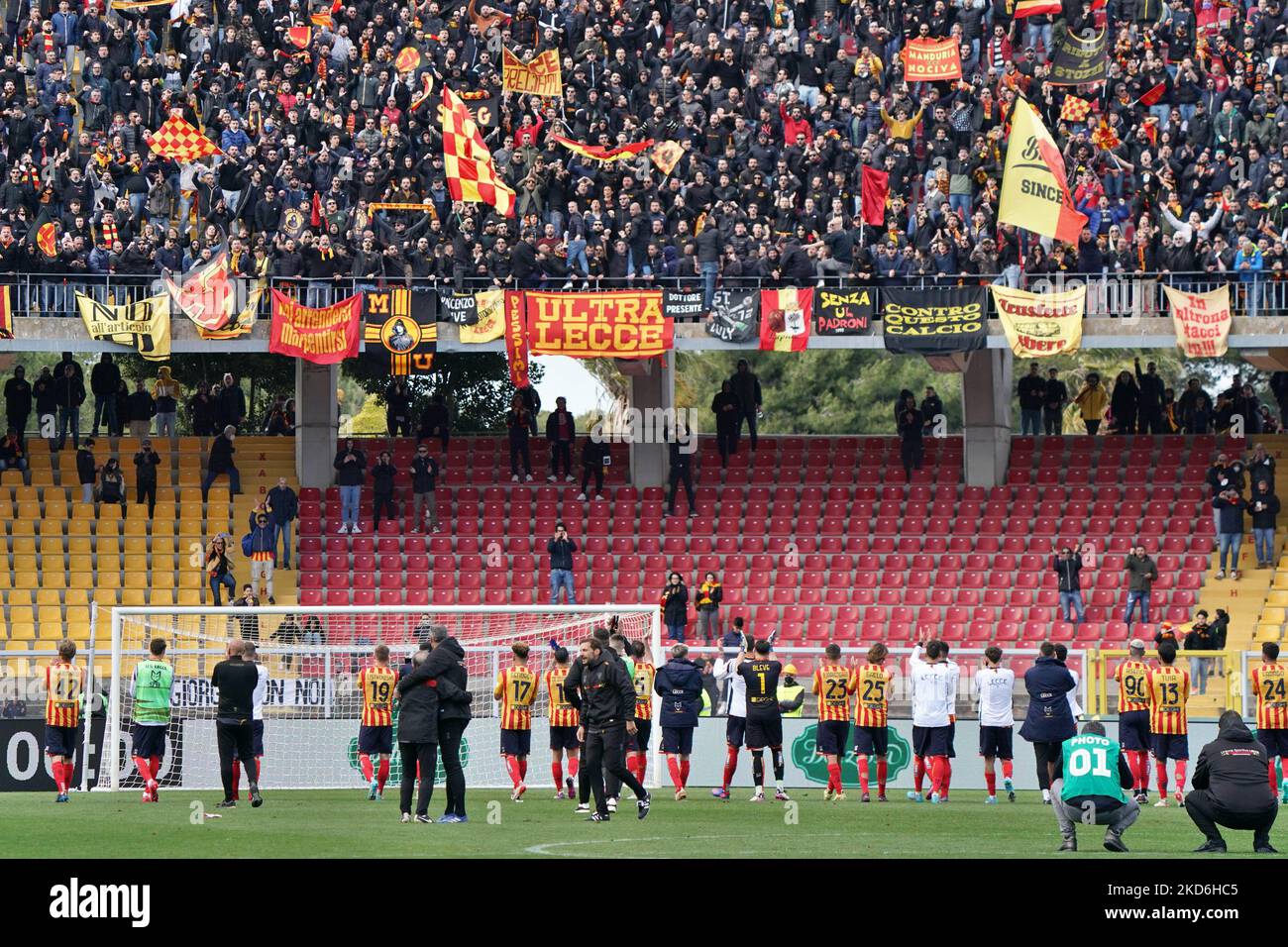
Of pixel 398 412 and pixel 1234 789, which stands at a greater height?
pixel 398 412

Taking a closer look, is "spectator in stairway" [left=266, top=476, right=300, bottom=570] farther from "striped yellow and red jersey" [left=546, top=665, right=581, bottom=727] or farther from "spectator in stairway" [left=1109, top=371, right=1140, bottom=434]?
"spectator in stairway" [left=1109, top=371, right=1140, bottom=434]

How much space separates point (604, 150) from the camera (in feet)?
115

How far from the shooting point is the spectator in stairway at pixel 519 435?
36375 mm

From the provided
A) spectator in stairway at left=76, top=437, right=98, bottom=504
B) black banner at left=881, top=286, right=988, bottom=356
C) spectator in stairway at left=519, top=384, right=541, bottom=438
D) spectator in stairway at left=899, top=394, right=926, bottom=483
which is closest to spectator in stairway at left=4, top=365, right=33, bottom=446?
spectator in stairway at left=76, top=437, right=98, bottom=504

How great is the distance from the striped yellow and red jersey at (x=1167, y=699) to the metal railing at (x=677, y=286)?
1242 centimetres

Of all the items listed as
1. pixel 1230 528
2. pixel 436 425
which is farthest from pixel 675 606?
pixel 1230 528

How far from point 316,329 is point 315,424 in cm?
332

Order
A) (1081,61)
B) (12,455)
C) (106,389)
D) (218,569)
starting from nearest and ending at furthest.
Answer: (218,569) < (12,455) < (1081,61) < (106,389)

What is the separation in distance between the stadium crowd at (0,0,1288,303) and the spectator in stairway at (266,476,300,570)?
3.46 metres

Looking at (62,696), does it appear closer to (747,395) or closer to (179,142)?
(179,142)

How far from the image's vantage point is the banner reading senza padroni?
109 ft

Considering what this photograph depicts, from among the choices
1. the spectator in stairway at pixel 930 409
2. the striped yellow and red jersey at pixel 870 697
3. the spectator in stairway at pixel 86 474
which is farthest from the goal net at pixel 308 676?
the spectator in stairway at pixel 930 409

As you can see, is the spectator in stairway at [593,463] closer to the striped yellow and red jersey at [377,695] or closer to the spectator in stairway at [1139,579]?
the spectator in stairway at [1139,579]
